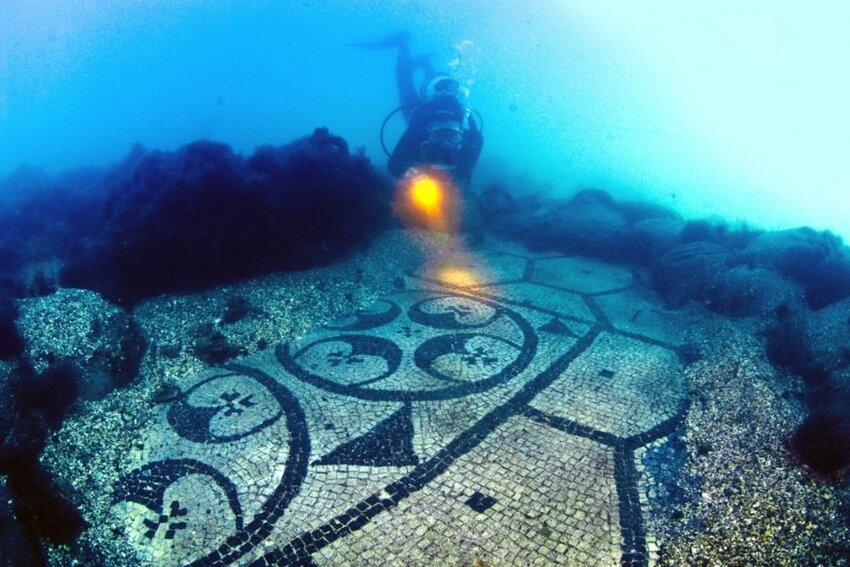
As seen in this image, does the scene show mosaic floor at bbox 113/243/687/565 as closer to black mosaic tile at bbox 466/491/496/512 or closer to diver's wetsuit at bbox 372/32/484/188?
black mosaic tile at bbox 466/491/496/512

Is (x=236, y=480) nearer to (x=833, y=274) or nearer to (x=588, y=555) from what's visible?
(x=588, y=555)

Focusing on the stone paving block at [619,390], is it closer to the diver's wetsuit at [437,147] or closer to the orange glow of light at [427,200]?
the orange glow of light at [427,200]

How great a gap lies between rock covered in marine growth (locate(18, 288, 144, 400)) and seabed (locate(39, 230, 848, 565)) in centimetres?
49

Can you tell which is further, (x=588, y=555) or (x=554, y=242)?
(x=554, y=242)

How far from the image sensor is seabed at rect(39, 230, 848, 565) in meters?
7.24

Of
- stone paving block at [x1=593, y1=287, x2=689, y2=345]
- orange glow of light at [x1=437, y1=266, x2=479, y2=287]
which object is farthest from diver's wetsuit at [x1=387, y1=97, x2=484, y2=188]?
stone paving block at [x1=593, y1=287, x2=689, y2=345]

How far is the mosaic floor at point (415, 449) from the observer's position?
7207 millimetres

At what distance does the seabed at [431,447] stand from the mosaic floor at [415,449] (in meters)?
0.04

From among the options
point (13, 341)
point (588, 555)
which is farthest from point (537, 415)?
point (13, 341)

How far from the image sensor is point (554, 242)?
2566 centimetres

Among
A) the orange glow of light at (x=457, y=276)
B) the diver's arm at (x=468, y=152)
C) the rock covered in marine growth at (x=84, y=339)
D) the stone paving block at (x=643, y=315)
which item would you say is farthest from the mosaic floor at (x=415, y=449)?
the diver's arm at (x=468, y=152)

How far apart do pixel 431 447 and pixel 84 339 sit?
8843mm

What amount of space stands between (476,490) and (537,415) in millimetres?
2771

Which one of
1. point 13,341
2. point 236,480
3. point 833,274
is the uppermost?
point 13,341
